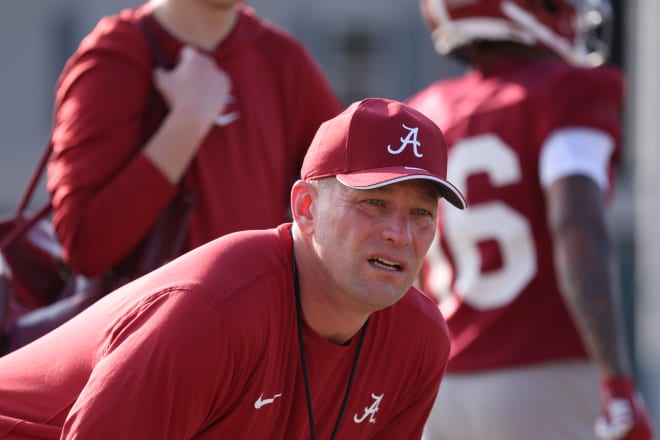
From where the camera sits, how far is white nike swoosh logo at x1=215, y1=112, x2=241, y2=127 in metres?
3.89

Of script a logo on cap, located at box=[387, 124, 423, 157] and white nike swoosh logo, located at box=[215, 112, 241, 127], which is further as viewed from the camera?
white nike swoosh logo, located at box=[215, 112, 241, 127]

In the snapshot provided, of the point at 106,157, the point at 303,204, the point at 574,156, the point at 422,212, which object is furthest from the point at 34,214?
the point at 574,156

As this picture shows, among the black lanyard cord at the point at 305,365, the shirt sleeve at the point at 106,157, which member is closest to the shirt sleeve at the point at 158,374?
the black lanyard cord at the point at 305,365

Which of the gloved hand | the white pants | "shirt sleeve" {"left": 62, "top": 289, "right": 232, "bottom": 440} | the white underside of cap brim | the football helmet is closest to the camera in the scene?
"shirt sleeve" {"left": 62, "top": 289, "right": 232, "bottom": 440}

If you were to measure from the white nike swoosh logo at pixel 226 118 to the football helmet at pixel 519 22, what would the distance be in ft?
4.26

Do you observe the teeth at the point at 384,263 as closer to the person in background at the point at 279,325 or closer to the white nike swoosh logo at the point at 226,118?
the person in background at the point at 279,325

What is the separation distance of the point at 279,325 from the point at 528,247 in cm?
175

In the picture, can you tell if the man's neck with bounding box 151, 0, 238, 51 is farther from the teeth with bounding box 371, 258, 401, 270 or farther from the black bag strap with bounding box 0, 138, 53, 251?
the teeth with bounding box 371, 258, 401, 270

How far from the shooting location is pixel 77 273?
3.82m

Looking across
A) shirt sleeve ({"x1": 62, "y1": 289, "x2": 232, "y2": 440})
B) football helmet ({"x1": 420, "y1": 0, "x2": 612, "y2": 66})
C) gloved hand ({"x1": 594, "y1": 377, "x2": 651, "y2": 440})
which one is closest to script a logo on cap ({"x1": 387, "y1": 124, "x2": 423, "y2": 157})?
shirt sleeve ({"x1": 62, "y1": 289, "x2": 232, "y2": 440})

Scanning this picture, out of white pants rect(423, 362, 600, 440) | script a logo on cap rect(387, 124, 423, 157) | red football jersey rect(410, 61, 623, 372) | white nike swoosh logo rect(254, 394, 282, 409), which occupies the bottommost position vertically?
white pants rect(423, 362, 600, 440)

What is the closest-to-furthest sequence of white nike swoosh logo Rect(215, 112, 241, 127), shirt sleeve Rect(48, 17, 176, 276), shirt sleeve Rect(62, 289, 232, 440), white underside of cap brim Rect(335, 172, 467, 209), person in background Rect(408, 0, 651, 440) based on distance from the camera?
A: shirt sleeve Rect(62, 289, 232, 440) < white underside of cap brim Rect(335, 172, 467, 209) < shirt sleeve Rect(48, 17, 176, 276) < white nike swoosh logo Rect(215, 112, 241, 127) < person in background Rect(408, 0, 651, 440)

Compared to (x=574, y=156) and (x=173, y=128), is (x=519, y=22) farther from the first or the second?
(x=173, y=128)

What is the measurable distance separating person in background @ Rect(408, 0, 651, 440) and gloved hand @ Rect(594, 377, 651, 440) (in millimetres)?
96
